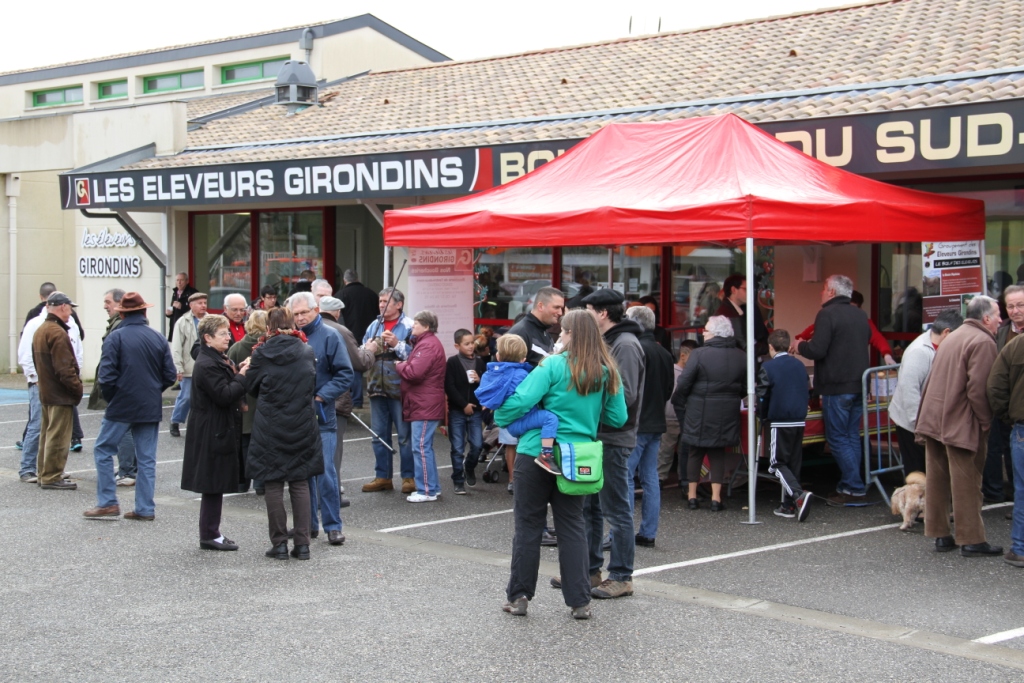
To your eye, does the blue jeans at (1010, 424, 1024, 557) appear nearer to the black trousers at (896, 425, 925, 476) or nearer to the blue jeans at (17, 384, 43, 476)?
the black trousers at (896, 425, 925, 476)

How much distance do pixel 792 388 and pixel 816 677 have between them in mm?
3920

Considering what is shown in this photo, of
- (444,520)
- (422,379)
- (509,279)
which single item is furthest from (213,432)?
(509,279)

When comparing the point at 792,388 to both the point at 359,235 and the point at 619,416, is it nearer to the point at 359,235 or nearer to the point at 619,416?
the point at 619,416

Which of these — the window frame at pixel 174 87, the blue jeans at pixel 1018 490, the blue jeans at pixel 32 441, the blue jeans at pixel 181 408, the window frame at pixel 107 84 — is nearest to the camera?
the blue jeans at pixel 1018 490

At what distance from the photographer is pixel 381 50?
25281 mm

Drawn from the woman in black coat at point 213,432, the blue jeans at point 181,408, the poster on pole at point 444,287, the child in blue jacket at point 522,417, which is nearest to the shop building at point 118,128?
the blue jeans at point 181,408

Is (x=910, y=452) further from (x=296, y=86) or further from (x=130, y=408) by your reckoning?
(x=296, y=86)

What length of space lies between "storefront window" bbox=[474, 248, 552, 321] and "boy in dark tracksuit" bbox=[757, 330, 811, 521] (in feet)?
19.2

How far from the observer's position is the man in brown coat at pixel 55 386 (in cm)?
951

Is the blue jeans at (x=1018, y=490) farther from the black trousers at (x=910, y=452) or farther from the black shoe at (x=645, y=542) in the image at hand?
the black shoe at (x=645, y=542)

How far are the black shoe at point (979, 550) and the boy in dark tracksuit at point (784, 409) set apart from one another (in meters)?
1.51

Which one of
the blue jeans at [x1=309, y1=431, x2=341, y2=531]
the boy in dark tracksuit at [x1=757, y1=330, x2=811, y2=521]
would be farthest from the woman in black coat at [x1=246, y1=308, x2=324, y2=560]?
the boy in dark tracksuit at [x1=757, y1=330, x2=811, y2=521]

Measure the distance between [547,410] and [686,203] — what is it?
3255mm

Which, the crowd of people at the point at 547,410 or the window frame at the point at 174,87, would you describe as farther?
the window frame at the point at 174,87
